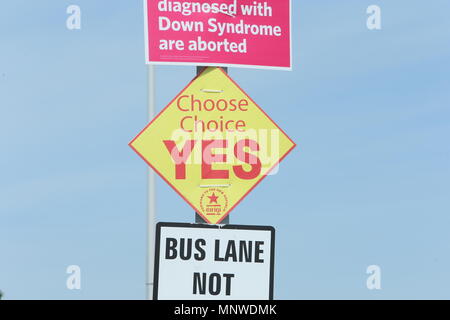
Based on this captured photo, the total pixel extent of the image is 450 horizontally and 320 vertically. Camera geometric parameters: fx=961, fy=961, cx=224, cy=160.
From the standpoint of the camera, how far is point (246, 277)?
824cm

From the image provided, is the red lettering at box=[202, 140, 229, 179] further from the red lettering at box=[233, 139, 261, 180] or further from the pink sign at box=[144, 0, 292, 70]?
the pink sign at box=[144, 0, 292, 70]

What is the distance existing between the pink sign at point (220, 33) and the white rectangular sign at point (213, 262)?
5.59ft

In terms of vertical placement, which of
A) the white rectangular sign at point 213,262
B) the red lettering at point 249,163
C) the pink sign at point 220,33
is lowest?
the white rectangular sign at point 213,262

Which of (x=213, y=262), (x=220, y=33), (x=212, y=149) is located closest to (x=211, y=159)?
(x=212, y=149)

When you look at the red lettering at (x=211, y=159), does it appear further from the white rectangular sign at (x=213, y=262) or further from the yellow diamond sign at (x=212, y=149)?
the white rectangular sign at (x=213, y=262)

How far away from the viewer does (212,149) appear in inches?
344

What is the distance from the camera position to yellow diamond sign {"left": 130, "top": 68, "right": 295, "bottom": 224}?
28.6 ft

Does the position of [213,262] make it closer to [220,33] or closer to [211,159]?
[211,159]

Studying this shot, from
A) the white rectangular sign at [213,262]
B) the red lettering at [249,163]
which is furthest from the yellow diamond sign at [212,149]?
the white rectangular sign at [213,262]

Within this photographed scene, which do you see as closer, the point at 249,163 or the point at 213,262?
the point at 213,262

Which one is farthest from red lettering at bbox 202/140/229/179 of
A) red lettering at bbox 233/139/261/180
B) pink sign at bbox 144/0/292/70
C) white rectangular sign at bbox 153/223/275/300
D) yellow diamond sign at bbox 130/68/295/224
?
pink sign at bbox 144/0/292/70

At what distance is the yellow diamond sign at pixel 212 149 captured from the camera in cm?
870

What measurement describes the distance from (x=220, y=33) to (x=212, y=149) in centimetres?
116
